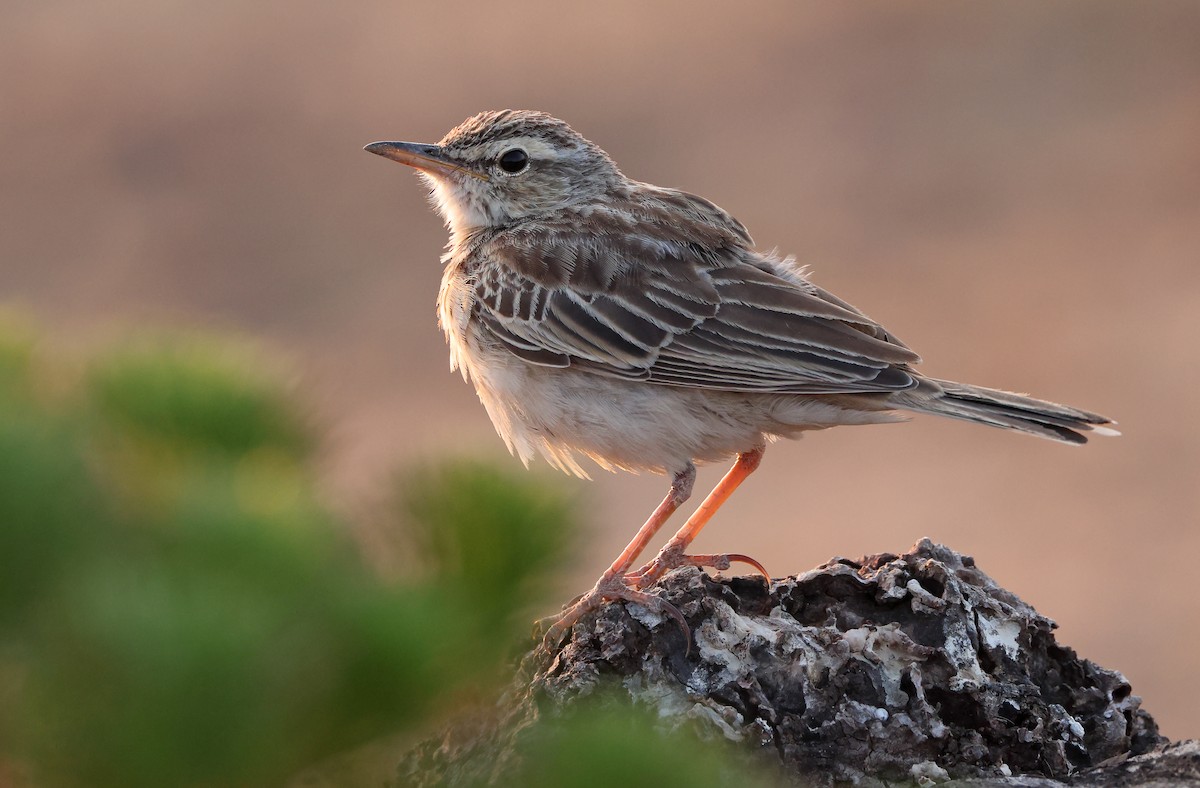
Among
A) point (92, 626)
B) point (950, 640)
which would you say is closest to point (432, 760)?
point (92, 626)

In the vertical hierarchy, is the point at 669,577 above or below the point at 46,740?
above

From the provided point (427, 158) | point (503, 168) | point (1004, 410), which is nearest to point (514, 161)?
point (503, 168)

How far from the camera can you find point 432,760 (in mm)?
2875

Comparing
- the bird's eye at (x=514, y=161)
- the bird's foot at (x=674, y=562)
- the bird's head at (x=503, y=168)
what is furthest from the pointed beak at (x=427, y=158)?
the bird's foot at (x=674, y=562)

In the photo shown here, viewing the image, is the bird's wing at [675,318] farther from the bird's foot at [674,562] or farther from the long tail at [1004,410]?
the bird's foot at [674,562]

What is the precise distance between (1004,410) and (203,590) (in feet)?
14.4

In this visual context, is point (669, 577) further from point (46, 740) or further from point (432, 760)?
point (46, 740)

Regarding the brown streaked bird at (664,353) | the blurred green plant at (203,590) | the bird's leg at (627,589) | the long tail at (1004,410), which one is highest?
the long tail at (1004,410)

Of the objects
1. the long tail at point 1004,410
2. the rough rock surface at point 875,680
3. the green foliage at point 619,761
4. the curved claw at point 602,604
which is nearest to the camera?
the green foliage at point 619,761

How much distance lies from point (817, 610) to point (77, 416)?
3011 millimetres

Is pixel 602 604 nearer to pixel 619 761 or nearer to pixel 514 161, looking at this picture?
pixel 619 761

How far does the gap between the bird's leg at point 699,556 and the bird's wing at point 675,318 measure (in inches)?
22.0

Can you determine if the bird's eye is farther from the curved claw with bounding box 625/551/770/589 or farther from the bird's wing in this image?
the curved claw with bounding box 625/551/770/589

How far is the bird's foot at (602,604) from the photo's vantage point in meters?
3.96
